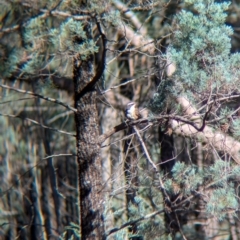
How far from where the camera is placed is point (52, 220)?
38.5ft

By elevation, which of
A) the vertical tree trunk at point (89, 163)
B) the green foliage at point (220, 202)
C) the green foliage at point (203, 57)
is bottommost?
the green foliage at point (220, 202)

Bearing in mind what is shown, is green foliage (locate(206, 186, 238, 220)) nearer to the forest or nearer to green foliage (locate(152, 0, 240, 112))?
the forest

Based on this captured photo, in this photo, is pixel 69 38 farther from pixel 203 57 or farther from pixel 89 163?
pixel 89 163

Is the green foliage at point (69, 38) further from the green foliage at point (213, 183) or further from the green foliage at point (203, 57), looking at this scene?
the green foliage at point (213, 183)

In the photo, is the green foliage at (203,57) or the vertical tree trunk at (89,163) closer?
the green foliage at (203,57)

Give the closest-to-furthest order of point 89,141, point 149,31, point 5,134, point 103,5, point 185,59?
point 103,5 < point 185,59 < point 89,141 < point 149,31 < point 5,134

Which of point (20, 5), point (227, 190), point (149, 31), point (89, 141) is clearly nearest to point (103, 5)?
point (20, 5)

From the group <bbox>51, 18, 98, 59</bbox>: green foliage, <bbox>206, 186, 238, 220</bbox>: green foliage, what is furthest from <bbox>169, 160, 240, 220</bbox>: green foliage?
<bbox>51, 18, 98, 59</bbox>: green foliage

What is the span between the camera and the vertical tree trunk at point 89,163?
548 centimetres

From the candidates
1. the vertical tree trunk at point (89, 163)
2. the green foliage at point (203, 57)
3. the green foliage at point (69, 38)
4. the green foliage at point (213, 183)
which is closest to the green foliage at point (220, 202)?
the green foliage at point (213, 183)

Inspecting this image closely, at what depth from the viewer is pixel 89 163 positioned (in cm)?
548

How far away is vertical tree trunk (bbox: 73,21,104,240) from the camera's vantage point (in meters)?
5.48

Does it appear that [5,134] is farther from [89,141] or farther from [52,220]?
[89,141]

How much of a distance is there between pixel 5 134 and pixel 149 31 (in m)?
4.50
